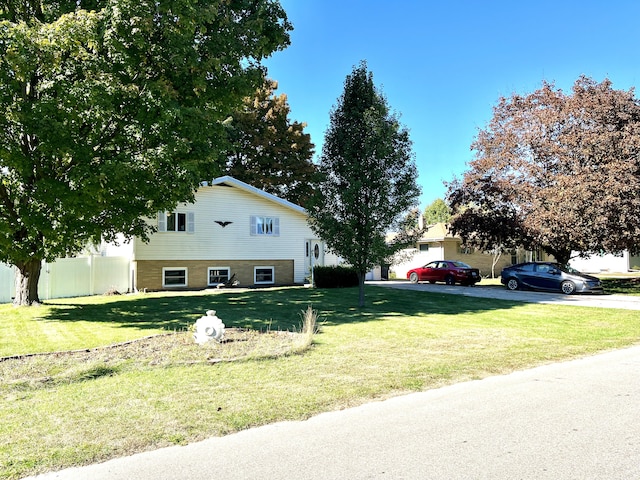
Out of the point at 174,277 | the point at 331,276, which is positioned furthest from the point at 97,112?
the point at 331,276

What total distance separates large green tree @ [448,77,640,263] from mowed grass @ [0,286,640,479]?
7393mm

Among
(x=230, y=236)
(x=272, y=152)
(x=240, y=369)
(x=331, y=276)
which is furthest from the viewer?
(x=272, y=152)

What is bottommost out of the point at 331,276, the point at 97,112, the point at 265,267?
the point at 331,276

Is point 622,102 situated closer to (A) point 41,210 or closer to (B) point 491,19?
(B) point 491,19

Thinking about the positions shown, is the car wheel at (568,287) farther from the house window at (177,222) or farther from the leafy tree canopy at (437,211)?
the leafy tree canopy at (437,211)

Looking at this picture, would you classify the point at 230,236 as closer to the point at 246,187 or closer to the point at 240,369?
the point at 246,187

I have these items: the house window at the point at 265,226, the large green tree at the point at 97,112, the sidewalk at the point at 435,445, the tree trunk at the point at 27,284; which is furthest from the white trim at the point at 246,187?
the sidewalk at the point at 435,445

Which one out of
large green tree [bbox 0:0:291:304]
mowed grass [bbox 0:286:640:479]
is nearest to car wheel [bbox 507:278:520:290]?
mowed grass [bbox 0:286:640:479]

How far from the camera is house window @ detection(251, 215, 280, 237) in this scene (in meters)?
25.7

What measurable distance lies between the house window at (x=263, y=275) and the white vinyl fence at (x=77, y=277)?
6.47 m

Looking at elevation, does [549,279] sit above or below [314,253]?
below

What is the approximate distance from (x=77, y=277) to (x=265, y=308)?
35.3 feet

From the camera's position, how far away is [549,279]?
73.0 ft

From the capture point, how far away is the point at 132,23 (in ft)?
38.4
